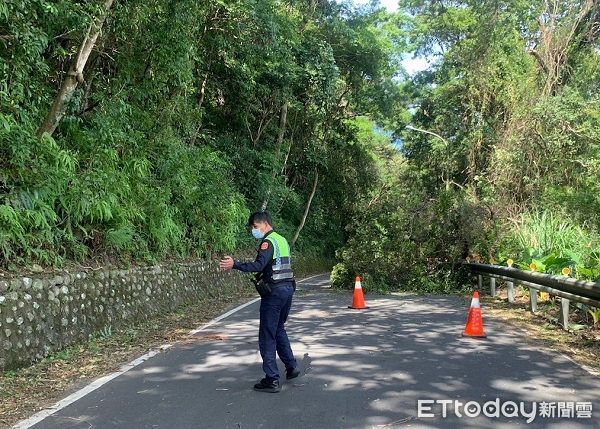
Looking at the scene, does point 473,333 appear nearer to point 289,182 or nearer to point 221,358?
point 221,358

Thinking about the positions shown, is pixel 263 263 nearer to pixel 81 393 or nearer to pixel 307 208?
pixel 81 393

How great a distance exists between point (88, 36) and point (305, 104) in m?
16.8

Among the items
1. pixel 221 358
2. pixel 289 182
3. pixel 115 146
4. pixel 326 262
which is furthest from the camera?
pixel 326 262

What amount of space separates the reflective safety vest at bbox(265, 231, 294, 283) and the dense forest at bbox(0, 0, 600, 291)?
3.35 meters

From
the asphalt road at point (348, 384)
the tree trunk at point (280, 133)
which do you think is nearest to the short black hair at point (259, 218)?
the asphalt road at point (348, 384)

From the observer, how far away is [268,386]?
232 inches

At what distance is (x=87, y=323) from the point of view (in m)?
8.51

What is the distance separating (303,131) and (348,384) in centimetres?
2247

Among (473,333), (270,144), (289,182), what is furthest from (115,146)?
(289,182)

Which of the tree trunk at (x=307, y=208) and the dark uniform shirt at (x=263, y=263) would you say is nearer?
the dark uniform shirt at (x=263, y=263)

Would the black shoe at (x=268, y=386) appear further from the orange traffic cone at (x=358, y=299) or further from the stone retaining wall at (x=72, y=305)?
the orange traffic cone at (x=358, y=299)

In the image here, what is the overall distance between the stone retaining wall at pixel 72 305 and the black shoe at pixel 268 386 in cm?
297

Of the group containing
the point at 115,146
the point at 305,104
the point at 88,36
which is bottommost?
the point at 115,146

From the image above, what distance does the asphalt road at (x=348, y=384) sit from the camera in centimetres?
503
